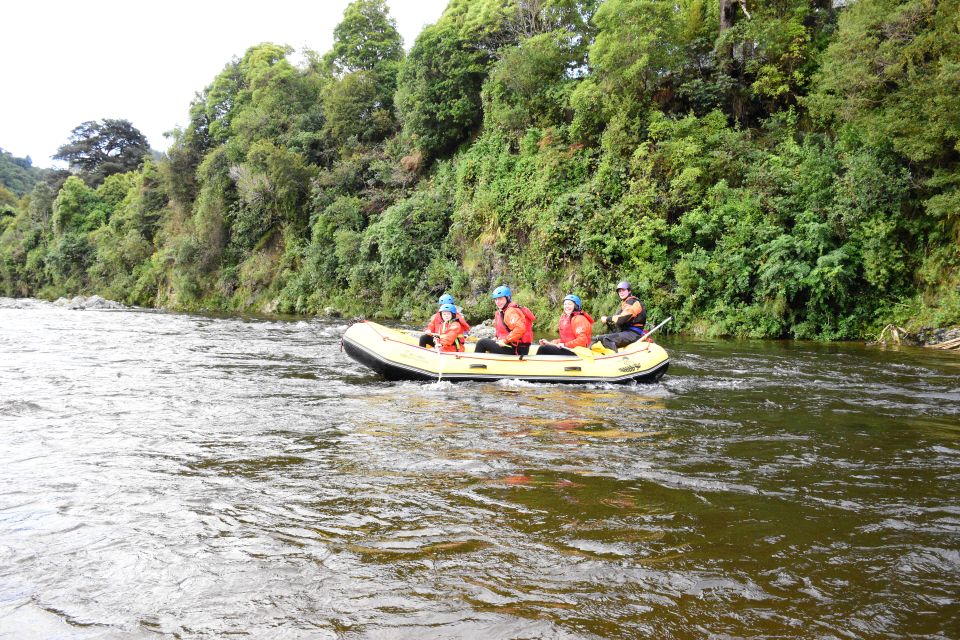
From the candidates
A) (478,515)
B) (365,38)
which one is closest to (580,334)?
(478,515)

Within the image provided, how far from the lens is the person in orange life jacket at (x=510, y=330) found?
9.28m

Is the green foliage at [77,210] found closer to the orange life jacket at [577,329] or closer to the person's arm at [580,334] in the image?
the orange life jacket at [577,329]

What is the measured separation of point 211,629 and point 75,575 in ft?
3.30

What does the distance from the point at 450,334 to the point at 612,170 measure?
31.9ft

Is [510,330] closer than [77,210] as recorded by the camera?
Yes

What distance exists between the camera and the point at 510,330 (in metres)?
9.45

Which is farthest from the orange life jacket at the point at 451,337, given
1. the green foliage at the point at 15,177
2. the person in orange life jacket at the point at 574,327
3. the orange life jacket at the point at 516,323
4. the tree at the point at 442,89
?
the green foliage at the point at 15,177

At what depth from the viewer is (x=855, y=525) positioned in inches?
149

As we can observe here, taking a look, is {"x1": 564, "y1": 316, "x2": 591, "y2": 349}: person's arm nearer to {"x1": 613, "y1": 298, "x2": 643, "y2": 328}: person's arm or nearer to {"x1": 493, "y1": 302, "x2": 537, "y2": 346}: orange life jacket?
{"x1": 493, "y1": 302, "x2": 537, "y2": 346}: orange life jacket

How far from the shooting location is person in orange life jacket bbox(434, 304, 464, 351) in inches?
382

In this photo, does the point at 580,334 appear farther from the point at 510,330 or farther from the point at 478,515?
the point at 478,515

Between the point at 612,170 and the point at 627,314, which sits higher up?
the point at 612,170

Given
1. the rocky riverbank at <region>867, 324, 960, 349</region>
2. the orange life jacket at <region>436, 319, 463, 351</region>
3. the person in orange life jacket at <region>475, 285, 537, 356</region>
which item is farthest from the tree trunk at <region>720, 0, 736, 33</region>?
the orange life jacket at <region>436, 319, 463, 351</region>

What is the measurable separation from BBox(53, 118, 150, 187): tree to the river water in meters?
60.3
